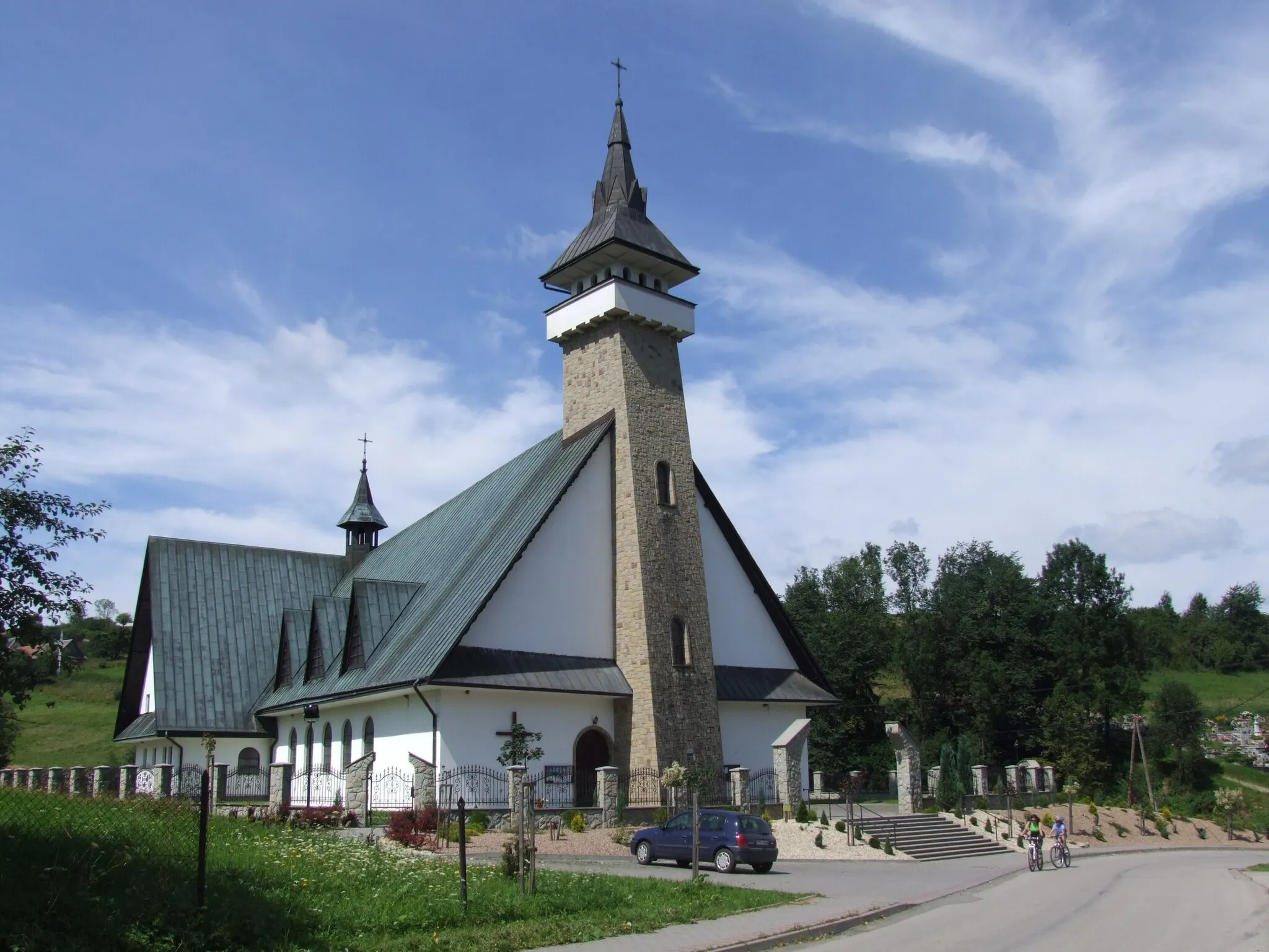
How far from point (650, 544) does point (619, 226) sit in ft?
30.3

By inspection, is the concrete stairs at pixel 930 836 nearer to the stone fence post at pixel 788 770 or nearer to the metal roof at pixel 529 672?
the stone fence post at pixel 788 770

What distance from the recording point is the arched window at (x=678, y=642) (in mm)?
29359

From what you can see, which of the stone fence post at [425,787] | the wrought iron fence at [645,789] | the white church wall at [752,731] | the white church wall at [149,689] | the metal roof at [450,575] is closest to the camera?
the stone fence post at [425,787]

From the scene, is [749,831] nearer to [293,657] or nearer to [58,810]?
[58,810]

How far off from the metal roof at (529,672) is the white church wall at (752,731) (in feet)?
12.6

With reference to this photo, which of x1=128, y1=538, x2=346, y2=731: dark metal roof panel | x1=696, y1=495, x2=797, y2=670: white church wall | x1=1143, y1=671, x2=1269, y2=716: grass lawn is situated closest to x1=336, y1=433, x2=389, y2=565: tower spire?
x1=128, y1=538, x2=346, y2=731: dark metal roof panel

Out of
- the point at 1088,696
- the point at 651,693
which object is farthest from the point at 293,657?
the point at 1088,696

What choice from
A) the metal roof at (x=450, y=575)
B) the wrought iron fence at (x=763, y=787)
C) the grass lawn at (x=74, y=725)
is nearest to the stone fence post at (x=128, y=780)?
the metal roof at (x=450, y=575)

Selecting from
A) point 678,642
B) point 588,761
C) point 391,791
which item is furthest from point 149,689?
point 678,642

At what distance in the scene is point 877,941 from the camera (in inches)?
500

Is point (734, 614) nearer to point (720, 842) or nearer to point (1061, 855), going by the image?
point (1061, 855)

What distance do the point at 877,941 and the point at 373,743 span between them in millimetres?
19991

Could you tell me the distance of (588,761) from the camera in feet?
94.5

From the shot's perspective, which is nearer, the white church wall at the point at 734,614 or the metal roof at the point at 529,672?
the metal roof at the point at 529,672
